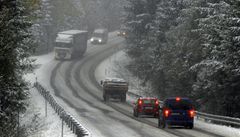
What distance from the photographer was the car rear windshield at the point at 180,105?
1283 inches

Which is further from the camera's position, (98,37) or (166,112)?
(98,37)

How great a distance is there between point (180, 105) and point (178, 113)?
1.55ft

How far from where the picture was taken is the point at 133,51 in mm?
83000

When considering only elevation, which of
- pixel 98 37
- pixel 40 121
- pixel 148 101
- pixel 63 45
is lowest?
pixel 40 121

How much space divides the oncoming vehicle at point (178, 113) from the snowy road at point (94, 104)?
1.50 ft

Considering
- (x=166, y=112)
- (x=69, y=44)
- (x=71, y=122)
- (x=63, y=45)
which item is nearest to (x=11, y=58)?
(x=71, y=122)

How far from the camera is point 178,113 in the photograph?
107ft

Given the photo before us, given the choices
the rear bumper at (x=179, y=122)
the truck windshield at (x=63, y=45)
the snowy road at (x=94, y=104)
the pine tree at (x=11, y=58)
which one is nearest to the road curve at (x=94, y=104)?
the snowy road at (x=94, y=104)

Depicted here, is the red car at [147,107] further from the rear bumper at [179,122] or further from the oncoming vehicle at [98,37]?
the oncoming vehicle at [98,37]

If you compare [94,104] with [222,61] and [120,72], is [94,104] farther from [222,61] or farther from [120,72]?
[120,72]

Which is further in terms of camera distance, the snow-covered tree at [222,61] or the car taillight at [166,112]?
the snow-covered tree at [222,61]

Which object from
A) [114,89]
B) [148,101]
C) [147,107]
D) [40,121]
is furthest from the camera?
[114,89]

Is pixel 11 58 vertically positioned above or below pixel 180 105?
above

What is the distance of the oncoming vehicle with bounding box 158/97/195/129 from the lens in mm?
32406
